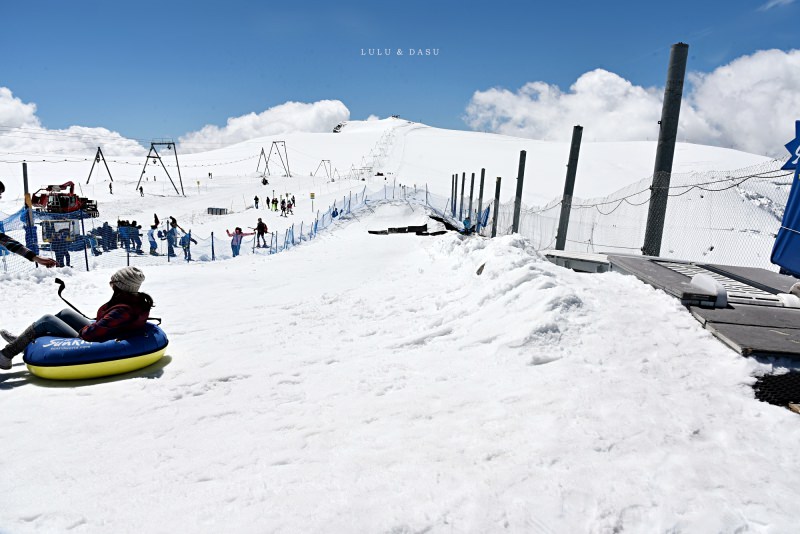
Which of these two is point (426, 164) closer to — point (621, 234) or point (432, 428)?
point (621, 234)

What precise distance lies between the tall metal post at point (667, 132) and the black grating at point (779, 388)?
706 centimetres

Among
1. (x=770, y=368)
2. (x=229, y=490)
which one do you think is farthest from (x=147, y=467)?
(x=770, y=368)

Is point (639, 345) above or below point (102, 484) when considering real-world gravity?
above

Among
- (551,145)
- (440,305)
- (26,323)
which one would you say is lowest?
(26,323)

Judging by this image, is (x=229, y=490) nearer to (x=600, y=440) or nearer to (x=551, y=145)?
(x=600, y=440)

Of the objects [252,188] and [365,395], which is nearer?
[365,395]

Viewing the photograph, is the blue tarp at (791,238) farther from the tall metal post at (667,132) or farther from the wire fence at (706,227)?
the wire fence at (706,227)

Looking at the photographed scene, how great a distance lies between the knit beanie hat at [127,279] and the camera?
5211 mm

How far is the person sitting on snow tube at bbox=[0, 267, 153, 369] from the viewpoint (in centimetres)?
513

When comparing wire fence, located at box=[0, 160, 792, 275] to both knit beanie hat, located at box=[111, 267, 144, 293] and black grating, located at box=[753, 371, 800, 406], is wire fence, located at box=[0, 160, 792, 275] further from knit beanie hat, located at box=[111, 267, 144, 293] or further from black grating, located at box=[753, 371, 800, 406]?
black grating, located at box=[753, 371, 800, 406]

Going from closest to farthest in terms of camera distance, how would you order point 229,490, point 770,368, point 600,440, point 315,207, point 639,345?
point 229,490
point 600,440
point 770,368
point 639,345
point 315,207

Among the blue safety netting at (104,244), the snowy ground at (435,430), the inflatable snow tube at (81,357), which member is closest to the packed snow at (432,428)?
the snowy ground at (435,430)

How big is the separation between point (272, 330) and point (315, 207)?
27853 mm

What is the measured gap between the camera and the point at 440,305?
7371 mm
